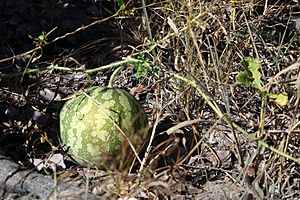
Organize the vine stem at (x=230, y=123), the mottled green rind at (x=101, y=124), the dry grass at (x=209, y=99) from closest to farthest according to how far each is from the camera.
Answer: the vine stem at (x=230, y=123)
the dry grass at (x=209, y=99)
the mottled green rind at (x=101, y=124)

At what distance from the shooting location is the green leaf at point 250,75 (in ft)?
10.3

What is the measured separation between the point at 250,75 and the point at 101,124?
0.76m

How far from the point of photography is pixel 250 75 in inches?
125

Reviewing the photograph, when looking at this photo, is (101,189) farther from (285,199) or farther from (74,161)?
(285,199)

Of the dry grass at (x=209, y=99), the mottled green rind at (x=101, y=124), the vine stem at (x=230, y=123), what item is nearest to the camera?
the vine stem at (x=230, y=123)

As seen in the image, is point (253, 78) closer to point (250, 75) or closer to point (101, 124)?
point (250, 75)

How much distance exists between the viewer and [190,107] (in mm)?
3998

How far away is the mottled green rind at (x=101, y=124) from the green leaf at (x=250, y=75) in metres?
0.59

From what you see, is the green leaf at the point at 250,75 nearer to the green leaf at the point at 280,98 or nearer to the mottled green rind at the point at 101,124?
the green leaf at the point at 280,98

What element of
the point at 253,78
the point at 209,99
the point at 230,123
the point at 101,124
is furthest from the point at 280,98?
the point at 101,124

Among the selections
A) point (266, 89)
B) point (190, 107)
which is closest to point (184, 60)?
point (190, 107)

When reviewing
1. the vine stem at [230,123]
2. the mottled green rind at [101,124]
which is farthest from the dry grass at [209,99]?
the mottled green rind at [101,124]

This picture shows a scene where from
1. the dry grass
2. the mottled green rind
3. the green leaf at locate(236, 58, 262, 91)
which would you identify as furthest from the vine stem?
the mottled green rind

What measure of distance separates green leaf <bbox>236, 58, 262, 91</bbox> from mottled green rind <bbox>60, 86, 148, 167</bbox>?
0.59 meters
